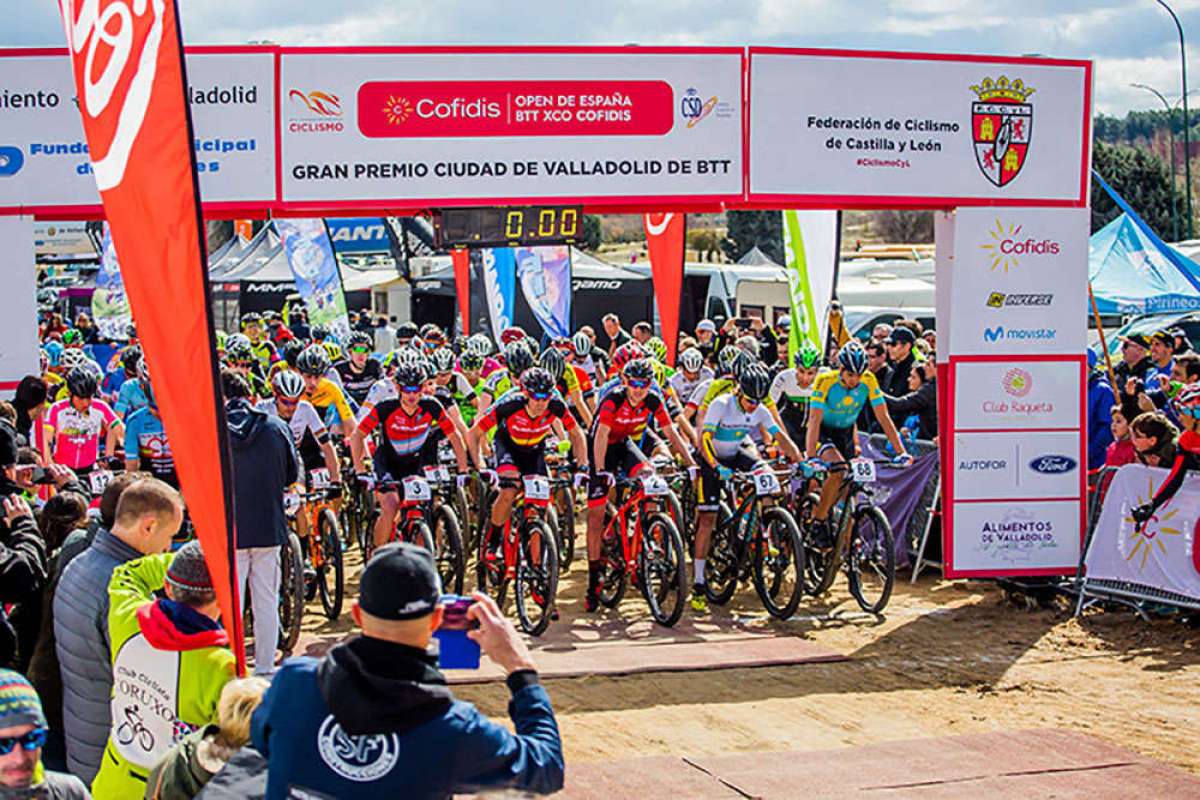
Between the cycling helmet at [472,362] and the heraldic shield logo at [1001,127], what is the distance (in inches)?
221

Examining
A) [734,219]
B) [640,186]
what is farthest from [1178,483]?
[734,219]

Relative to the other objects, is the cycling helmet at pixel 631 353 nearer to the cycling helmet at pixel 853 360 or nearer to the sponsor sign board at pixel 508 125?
the cycling helmet at pixel 853 360

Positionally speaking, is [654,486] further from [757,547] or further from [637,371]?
[757,547]

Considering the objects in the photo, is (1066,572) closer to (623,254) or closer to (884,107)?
(884,107)

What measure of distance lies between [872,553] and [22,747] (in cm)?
899

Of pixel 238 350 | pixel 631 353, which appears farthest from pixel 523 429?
pixel 238 350

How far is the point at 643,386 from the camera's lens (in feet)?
37.4

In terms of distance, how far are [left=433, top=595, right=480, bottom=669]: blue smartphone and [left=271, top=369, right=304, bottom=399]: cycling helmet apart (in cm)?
761

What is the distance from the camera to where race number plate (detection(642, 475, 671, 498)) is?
11.0m

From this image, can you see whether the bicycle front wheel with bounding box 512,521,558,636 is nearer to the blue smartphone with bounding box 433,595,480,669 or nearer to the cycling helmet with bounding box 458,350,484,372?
the cycling helmet with bounding box 458,350,484,372

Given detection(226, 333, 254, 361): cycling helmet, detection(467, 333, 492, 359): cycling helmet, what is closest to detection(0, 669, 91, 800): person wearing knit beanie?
detection(226, 333, 254, 361): cycling helmet

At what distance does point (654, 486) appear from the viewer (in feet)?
36.0

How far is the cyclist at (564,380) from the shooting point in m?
11.9

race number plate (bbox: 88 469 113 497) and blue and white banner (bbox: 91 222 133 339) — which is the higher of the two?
blue and white banner (bbox: 91 222 133 339)
